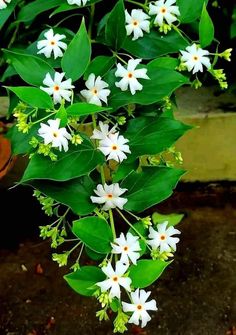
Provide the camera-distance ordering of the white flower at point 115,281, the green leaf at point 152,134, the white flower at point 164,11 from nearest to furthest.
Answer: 1. the white flower at point 115,281
2. the green leaf at point 152,134
3. the white flower at point 164,11

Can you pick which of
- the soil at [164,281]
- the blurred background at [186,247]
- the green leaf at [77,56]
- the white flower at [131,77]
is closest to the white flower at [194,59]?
the white flower at [131,77]

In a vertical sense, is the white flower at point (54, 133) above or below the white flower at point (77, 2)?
below

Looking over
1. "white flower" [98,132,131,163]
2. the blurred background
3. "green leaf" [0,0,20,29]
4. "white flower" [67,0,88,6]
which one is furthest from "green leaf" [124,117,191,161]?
the blurred background

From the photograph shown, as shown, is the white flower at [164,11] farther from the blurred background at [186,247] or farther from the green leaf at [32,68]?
the blurred background at [186,247]

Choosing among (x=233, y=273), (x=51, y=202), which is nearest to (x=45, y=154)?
(x=51, y=202)

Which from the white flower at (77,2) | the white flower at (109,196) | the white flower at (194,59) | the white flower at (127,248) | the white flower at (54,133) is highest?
the white flower at (77,2)

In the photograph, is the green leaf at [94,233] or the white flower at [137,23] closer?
the green leaf at [94,233]

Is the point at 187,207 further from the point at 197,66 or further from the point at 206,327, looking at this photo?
the point at 197,66

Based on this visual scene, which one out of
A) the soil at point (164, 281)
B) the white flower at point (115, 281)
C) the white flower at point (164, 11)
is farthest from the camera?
the soil at point (164, 281)
